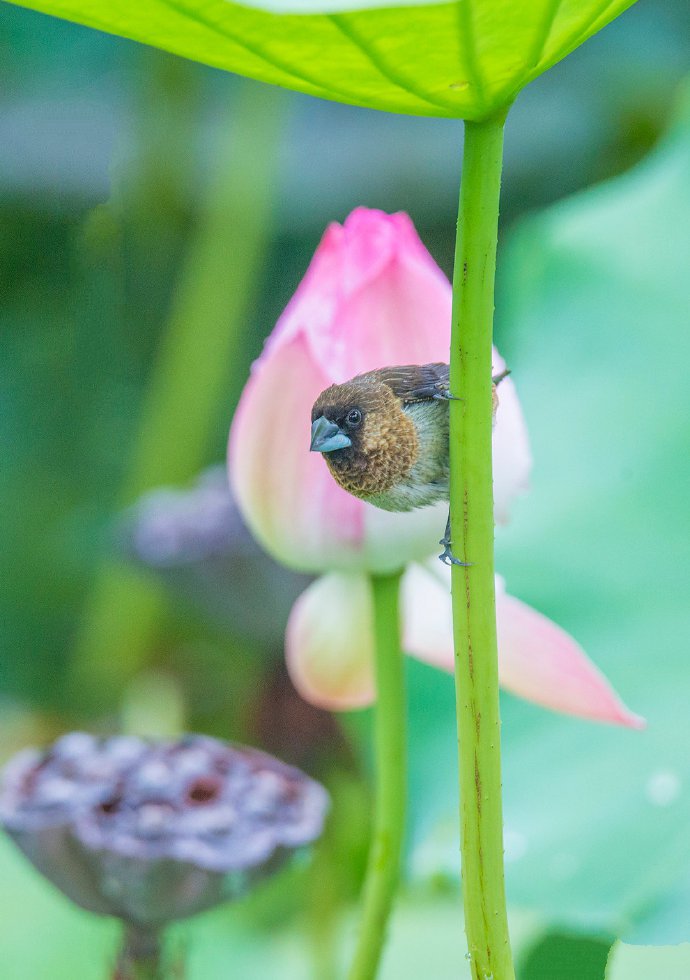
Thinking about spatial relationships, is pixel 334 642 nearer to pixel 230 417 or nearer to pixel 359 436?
pixel 359 436

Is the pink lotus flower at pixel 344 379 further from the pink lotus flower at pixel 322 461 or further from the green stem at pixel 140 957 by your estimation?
the green stem at pixel 140 957

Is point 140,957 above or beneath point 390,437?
beneath

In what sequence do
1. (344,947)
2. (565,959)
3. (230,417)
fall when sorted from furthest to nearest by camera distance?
1. (230,417)
2. (344,947)
3. (565,959)

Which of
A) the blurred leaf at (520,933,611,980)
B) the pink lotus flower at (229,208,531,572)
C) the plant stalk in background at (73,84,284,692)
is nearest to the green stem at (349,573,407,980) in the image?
the pink lotus flower at (229,208,531,572)

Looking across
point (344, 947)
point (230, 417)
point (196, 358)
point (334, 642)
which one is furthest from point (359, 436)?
point (230, 417)

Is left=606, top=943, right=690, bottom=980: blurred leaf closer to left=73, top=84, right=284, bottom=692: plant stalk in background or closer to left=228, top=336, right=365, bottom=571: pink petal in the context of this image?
left=228, top=336, right=365, bottom=571: pink petal

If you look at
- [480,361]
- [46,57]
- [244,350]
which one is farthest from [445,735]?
[46,57]

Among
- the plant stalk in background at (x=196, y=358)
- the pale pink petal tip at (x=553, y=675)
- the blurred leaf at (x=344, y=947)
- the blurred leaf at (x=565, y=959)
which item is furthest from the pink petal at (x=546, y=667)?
the plant stalk in background at (x=196, y=358)
